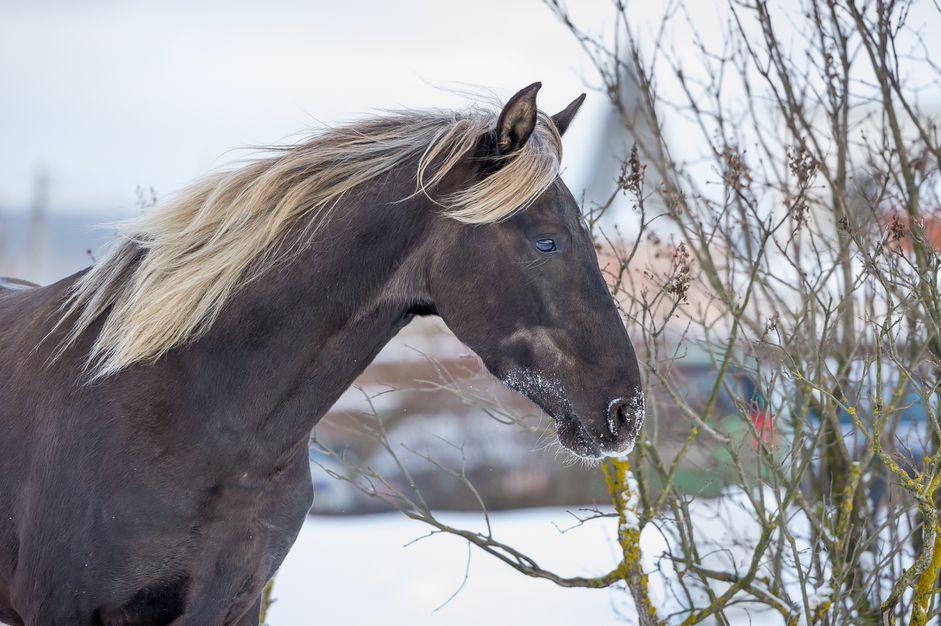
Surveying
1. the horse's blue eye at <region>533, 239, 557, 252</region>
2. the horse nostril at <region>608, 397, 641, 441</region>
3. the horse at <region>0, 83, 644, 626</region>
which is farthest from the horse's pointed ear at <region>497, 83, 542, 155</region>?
the horse nostril at <region>608, 397, 641, 441</region>

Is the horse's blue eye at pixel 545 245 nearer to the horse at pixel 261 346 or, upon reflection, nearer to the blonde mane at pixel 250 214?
the horse at pixel 261 346

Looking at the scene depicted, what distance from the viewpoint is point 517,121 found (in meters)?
2.53

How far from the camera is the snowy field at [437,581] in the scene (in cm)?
548

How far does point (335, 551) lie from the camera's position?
23.2 feet

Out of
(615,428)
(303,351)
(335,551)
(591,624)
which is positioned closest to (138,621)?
(303,351)

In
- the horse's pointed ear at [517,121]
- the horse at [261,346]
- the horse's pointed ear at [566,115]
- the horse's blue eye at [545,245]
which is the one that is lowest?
the horse at [261,346]

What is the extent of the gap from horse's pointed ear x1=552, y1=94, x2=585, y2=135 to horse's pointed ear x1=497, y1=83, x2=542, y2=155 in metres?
0.33

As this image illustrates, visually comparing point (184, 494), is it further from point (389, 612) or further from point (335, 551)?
point (335, 551)

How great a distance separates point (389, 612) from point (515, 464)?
5531 mm

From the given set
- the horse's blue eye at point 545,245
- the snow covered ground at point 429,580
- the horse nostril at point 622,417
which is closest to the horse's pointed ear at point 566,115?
the horse's blue eye at point 545,245

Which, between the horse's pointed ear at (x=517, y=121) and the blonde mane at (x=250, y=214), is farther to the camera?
the blonde mane at (x=250, y=214)

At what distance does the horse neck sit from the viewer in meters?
2.62

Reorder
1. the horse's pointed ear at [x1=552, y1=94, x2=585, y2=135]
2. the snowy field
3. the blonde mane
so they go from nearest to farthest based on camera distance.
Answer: the blonde mane, the horse's pointed ear at [x1=552, y1=94, x2=585, y2=135], the snowy field

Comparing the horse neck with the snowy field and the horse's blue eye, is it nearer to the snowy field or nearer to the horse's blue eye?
the horse's blue eye
